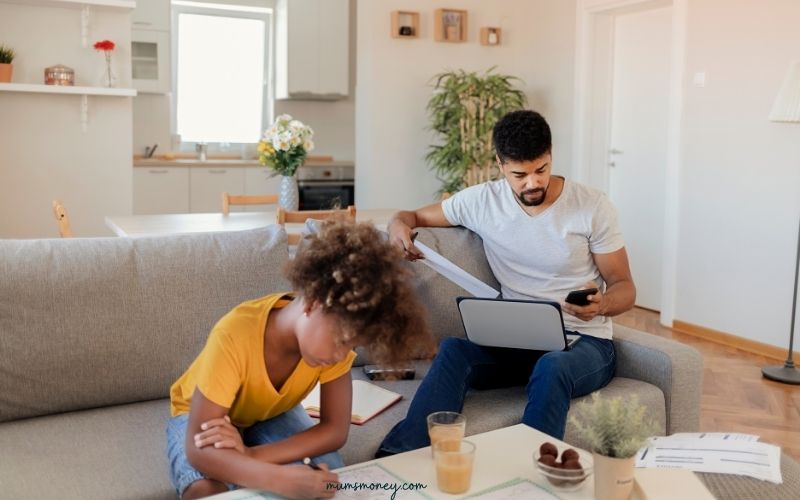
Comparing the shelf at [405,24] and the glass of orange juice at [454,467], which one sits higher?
the shelf at [405,24]

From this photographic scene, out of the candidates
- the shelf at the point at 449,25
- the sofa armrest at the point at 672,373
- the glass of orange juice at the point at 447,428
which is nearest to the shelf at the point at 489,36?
the shelf at the point at 449,25

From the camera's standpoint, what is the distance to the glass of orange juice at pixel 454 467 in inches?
58.1

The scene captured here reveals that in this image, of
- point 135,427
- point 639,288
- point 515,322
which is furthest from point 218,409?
point 639,288

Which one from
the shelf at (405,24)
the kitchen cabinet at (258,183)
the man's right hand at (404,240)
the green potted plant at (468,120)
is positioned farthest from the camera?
the kitchen cabinet at (258,183)

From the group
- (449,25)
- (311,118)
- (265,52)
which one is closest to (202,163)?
(311,118)

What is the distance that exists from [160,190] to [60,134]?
6.87ft

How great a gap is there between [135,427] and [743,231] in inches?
147

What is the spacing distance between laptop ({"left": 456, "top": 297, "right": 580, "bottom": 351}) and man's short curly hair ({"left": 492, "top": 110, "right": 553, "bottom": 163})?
46 centimetres

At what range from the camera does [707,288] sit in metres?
4.97

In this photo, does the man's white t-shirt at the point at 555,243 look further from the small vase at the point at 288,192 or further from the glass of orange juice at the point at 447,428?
the small vase at the point at 288,192

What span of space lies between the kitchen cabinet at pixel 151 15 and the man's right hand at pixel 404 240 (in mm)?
5021

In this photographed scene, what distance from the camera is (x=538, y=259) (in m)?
2.54

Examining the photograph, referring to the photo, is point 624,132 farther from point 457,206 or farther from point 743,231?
point 457,206

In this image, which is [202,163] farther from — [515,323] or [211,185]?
[515,323]
